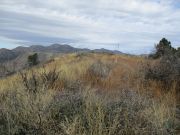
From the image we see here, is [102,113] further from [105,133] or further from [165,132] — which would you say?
[165,132]

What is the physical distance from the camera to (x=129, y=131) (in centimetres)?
759

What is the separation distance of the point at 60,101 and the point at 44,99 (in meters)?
0.34

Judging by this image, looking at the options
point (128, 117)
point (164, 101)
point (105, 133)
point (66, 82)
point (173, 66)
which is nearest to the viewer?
point (105, 133)

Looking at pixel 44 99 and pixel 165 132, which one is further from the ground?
pixel 44 99

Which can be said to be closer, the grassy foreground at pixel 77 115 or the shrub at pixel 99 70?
the grassy foreground at pixel 77 115

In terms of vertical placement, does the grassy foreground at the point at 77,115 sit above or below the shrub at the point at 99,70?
below

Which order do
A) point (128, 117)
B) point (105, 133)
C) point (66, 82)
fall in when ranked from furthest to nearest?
point (66, 82), point (128, 117), point (105, 133)

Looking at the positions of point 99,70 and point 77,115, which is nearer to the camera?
point 77,115

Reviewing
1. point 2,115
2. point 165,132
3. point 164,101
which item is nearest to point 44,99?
point 2,115

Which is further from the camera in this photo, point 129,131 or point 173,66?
point 173,66

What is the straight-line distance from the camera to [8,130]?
784 centimetres

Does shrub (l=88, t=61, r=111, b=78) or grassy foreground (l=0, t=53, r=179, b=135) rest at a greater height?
shrub (l=88, t=61, r=111, b=78)

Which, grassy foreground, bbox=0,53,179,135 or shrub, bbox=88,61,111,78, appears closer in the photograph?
grassy foreground, bbox=0,53,179,135

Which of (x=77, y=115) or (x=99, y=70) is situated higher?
(x=99, y=70)
